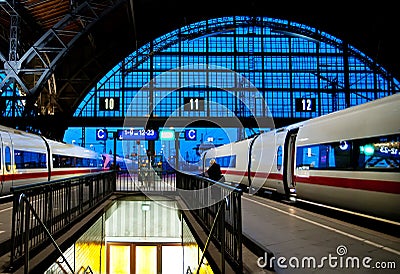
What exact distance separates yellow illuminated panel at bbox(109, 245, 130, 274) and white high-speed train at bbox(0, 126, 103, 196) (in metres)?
5.60

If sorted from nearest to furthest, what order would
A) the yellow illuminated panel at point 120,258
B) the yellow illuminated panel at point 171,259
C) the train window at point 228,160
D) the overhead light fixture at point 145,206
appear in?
the yellow illuminated panel at point 171,259, the overhead light fixture at point 145,206, the yellow illuminated panel at point 120,258, the train window at point 228,160

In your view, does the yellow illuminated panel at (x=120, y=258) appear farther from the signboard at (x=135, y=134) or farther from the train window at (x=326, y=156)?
the train window at (x=326, y=156)

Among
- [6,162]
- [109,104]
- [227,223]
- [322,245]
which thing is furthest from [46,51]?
[322,245]

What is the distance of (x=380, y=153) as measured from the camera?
385 inches

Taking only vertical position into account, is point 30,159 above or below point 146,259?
above

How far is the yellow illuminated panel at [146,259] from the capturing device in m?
23.8

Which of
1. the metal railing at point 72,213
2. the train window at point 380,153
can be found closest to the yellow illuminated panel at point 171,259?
the metal railing at point 72,213

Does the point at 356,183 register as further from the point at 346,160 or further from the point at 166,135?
the point at 166,135

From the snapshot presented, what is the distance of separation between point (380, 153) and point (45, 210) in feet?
25.2

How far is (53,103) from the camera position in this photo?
45.4 meters

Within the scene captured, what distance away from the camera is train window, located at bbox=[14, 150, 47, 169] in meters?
18.6

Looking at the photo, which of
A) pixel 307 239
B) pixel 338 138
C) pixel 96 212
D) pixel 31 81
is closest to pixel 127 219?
pixel 96 212

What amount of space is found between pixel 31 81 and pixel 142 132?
15567 millimetres

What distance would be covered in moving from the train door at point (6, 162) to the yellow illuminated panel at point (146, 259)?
9.37 m
